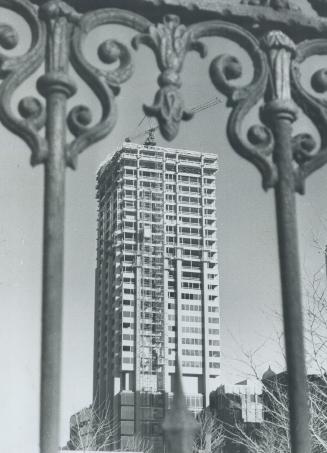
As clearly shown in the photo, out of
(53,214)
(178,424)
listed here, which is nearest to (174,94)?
(53,214)

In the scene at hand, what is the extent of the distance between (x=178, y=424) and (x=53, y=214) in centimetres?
68

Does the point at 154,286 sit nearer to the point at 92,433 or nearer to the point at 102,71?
the point at 92,433

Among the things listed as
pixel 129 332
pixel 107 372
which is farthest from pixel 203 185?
pixel 107 372

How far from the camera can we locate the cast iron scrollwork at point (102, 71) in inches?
90.3

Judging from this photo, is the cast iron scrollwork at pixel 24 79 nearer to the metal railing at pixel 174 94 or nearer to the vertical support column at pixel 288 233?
the metal railing at pixel 174 94

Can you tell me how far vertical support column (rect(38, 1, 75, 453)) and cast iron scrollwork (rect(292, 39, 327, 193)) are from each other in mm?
739

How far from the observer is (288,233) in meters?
2.34

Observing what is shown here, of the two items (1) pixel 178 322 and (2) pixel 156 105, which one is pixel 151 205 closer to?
(1) pixel 178 322

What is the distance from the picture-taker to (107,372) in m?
94.2

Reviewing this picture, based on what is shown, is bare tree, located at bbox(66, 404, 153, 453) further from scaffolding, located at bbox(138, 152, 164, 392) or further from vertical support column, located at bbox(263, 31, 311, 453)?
vertical support column, located at bbox(263, 31, 311, 453)

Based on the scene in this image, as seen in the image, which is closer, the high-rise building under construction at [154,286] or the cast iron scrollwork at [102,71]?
the cast iron scrollwork at [102,71]

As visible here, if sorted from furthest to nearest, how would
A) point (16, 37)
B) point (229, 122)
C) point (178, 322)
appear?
1. point (178, 322)
2. point (229, 122)
3. point (16, 37)

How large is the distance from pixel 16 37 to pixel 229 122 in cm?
69

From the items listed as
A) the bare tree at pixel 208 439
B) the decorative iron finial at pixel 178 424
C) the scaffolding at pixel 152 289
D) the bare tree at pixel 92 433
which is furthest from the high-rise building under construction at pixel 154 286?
the decorative iron finial at pixel 178 424
